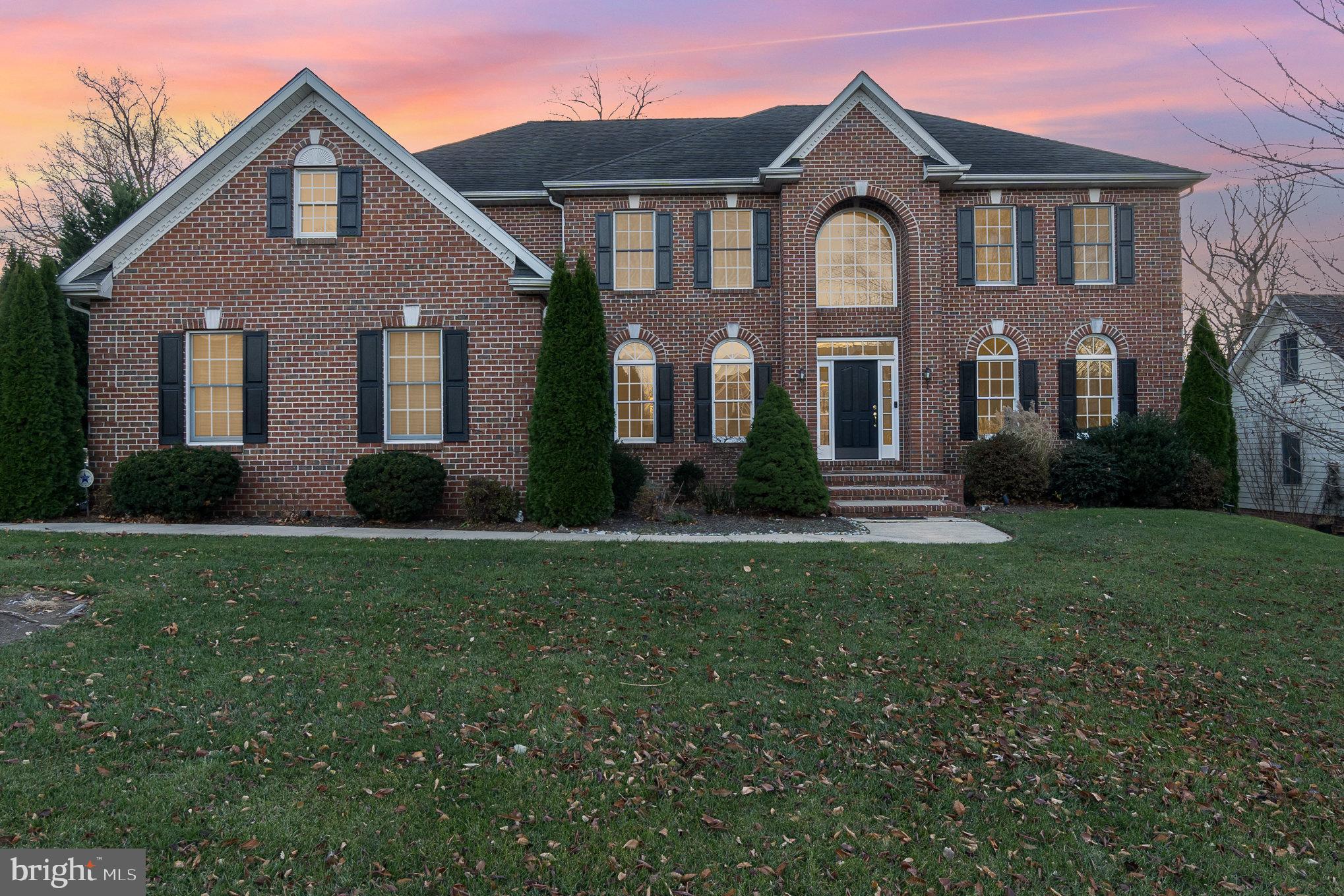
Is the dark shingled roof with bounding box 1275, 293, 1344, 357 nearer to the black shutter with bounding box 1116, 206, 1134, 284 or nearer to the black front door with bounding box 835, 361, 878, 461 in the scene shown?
the black front door with bounding box 835, 361, 878, 461

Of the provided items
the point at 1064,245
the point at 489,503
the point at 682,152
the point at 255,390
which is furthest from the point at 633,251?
the point at 1064,245

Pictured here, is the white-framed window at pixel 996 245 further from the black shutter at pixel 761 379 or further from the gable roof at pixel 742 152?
the black shutter at pixel 761 379

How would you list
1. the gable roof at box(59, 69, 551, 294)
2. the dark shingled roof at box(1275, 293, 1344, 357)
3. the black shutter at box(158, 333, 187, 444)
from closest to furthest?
1. the dark shingled roof at box(1275, 293, 1344, 357)
2. the gable roof at box(59, 69, 551, 294)
3. the black shutter at box(158, 333, 187, 444)

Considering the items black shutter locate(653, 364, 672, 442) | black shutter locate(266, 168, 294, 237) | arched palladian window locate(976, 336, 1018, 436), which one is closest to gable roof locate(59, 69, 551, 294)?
black shutter locate(266, 168, 294, 237)

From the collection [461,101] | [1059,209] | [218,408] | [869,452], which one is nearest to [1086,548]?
[869,452]

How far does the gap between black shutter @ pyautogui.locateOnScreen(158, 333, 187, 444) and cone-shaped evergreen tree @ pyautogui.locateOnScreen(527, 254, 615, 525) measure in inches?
226

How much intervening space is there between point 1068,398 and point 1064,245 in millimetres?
3245

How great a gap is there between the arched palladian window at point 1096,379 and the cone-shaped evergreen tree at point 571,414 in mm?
10887

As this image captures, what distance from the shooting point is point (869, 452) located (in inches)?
653

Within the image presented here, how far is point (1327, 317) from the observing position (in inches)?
200

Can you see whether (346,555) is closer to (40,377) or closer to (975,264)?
(40,377)

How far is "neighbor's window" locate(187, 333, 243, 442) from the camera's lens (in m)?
12.6

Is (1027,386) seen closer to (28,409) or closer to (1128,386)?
(1128,386)

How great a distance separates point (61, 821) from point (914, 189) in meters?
16.2
